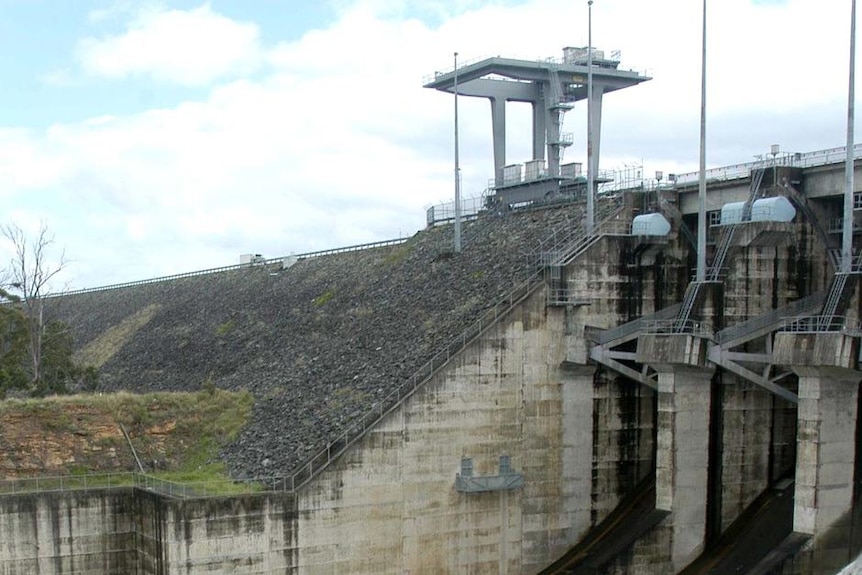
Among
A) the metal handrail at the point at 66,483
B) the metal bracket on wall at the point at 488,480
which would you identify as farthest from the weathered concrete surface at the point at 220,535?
the metal bracket on wall at the point at 488,480

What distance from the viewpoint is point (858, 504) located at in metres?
31.0

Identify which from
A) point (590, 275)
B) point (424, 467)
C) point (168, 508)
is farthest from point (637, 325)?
point (168, 508)

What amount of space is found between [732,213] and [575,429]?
10.1m

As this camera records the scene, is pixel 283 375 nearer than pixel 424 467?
No

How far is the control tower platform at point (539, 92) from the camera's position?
167 ft

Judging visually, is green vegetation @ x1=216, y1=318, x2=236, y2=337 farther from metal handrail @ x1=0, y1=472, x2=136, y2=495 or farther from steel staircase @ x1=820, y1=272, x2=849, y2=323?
steel staircase @ x1=820, y1=272, x2=849, y2=323

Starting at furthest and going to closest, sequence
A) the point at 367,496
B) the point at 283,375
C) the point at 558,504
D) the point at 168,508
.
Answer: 1. the point at 283,375
2. the point at 558,504
3. the point at 367,496
4. the point at 168,508

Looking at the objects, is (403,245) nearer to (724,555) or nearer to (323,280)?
(323,280)

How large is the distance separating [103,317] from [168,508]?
51122mm

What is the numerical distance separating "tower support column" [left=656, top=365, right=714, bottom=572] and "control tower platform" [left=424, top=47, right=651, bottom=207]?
1759 centimetres

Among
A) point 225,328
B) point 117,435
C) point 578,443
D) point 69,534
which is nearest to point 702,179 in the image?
point 578,443

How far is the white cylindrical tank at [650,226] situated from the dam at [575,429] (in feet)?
0.31

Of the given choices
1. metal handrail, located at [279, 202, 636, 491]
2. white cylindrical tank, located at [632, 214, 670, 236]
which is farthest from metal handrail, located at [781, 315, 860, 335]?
metal handrail, located at [279, 202, 636, 491]

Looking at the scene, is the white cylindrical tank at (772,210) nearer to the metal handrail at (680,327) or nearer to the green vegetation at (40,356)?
the metal handrail at (680,327)
